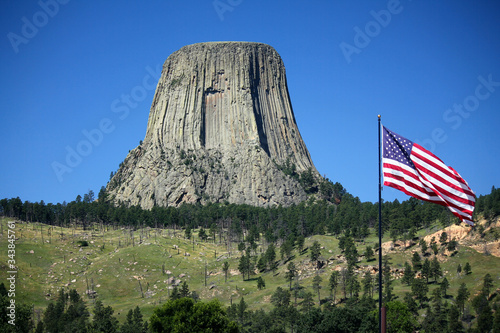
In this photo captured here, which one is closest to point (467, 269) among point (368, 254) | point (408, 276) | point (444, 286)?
point (408, 276)

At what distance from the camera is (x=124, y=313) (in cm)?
14525

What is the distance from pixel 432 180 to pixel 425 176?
20.4 inches

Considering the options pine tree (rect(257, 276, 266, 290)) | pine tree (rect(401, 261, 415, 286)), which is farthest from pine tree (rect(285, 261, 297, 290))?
pine tree (rect(401, 261, 415, 286))

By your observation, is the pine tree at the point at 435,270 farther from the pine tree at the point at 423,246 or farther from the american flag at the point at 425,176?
the american flag at the point at 425,176

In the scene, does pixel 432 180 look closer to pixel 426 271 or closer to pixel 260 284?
pixel 426 271

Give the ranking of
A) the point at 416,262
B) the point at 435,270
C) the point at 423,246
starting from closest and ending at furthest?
the point at 435,270 < the point at 416,262 < the point at 423,246

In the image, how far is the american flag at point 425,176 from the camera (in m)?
39.1

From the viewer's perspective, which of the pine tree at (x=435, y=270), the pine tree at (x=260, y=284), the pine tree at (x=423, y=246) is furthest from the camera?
the pine tree at (x=423, y=246)

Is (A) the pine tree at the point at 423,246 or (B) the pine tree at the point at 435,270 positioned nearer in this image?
(B) the pine tree at the point at 435,270

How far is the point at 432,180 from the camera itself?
39219 mm

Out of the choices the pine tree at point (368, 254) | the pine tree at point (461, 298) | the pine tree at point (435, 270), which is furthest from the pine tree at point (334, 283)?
the pine tree at point (461, 298)

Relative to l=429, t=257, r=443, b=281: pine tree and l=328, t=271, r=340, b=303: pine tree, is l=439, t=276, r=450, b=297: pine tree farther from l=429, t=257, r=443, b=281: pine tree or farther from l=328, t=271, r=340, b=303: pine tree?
l=328, t=271, r=340, b=303: pine tree

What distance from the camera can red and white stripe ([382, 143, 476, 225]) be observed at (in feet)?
128

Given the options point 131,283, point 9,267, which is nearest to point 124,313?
point 131,283
